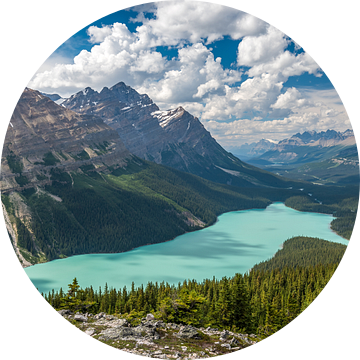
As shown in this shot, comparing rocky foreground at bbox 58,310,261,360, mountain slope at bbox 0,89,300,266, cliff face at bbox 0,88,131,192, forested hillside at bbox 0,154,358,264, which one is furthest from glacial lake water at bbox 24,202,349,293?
rocky foreground at bbox 58,310,261,360

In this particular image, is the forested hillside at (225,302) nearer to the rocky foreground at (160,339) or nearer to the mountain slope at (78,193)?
the rocky foreground at (160,339)

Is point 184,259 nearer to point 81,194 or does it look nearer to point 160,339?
point 81,194

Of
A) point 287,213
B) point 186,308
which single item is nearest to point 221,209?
point 287,213

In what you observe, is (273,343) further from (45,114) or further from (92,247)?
(45,114)

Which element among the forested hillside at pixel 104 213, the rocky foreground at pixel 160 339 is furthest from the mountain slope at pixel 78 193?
the rocky foreground at pixel 160 339

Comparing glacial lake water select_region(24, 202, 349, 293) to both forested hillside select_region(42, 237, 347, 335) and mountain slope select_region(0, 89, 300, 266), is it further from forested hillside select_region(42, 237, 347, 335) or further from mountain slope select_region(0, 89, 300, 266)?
forested hillside select_region(42, 237, 347, 335)

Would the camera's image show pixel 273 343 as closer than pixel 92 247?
Yes
